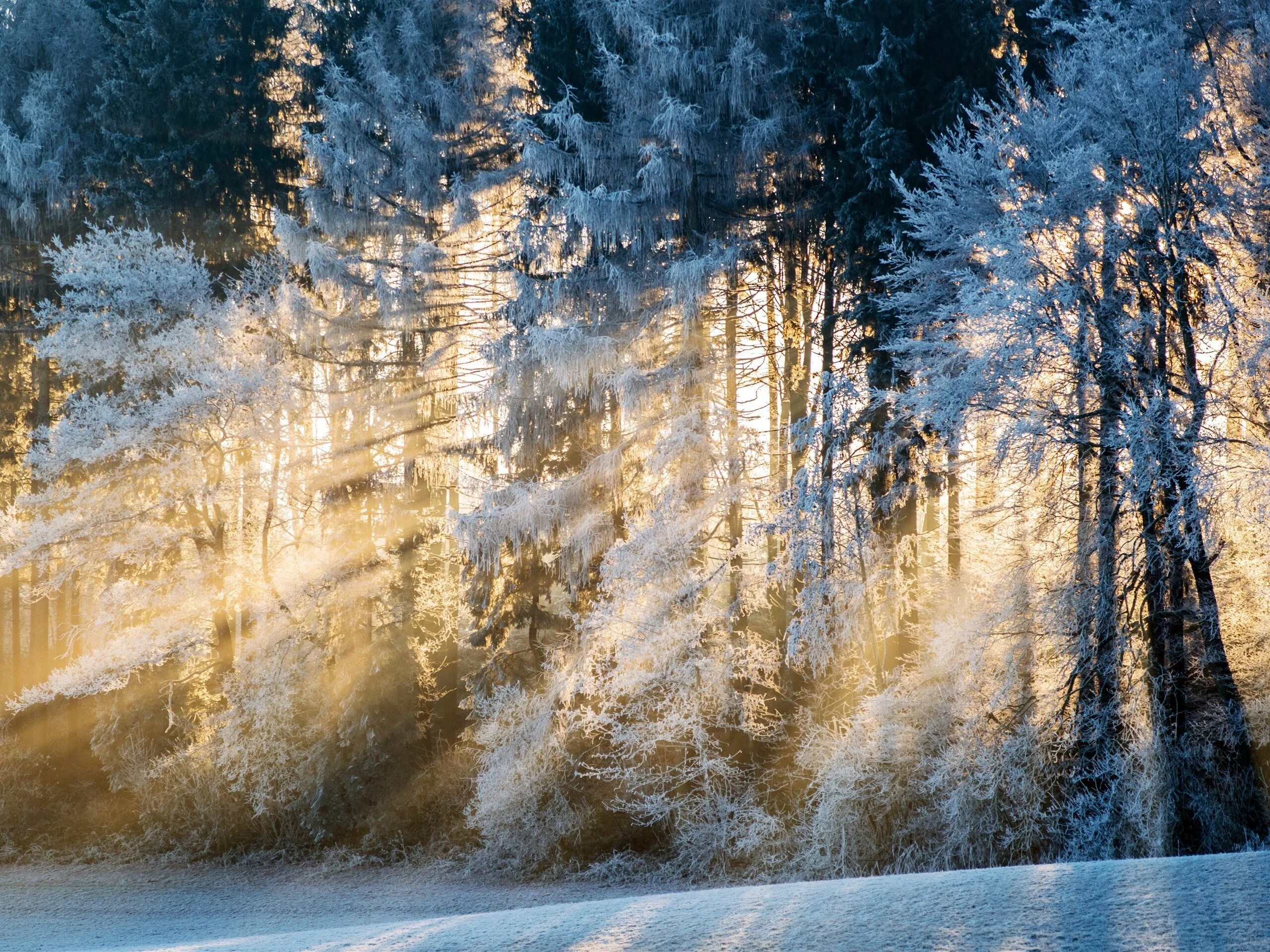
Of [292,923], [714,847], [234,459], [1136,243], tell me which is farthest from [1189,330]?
[234,459]

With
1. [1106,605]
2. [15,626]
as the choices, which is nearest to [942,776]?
[1106,605]

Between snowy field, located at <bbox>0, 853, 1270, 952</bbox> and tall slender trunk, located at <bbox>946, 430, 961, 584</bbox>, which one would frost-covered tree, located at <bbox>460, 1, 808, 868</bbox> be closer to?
tall slender trunk, located at <bbox>946, 430, 961, 584</bbox>

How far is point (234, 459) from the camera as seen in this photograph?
15.8 m

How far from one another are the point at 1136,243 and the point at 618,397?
676cm

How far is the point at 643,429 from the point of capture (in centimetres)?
1392

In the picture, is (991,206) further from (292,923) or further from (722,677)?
(292,923)

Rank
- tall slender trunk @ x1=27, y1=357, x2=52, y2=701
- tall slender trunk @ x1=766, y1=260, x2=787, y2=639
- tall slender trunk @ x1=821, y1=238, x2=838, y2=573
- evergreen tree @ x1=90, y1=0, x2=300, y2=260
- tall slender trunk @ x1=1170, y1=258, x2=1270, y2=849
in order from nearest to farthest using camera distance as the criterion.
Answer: tall slender trunk @ x1=1170, y1=258, x2=1270, y2=849 → tall slender trunk @ x1=821, y1=238, x2=838, y2=573 → tall slender trunk @ x1=766, y1=260, x2=787, y2=639 → evergreen tree @ x1=90, y1=0, x2=300, y2=260 → tall slender trunk @ x1=27, y1=357, x2=52, y2=701

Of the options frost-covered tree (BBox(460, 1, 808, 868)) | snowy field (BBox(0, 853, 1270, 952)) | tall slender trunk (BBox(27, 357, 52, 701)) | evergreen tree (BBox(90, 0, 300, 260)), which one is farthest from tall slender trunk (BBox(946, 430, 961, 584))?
tall slender trunk (BBox(27, 357, 52, 701))

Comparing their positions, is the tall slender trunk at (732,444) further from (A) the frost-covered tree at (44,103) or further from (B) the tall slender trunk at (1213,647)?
(A) the frost-covered tree at (44,103)

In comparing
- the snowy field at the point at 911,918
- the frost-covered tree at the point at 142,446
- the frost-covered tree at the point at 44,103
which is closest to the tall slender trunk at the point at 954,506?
the snowy field at the point at 911,918

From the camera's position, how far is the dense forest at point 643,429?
948cm

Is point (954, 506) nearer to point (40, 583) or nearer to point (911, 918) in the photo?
point (911, 918)

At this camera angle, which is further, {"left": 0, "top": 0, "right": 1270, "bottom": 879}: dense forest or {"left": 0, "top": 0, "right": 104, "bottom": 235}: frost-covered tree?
{"left": 0, "top": 0, "right": 104, "bottom": 235}: frost-covered tree

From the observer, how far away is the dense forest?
9484 millimetres
